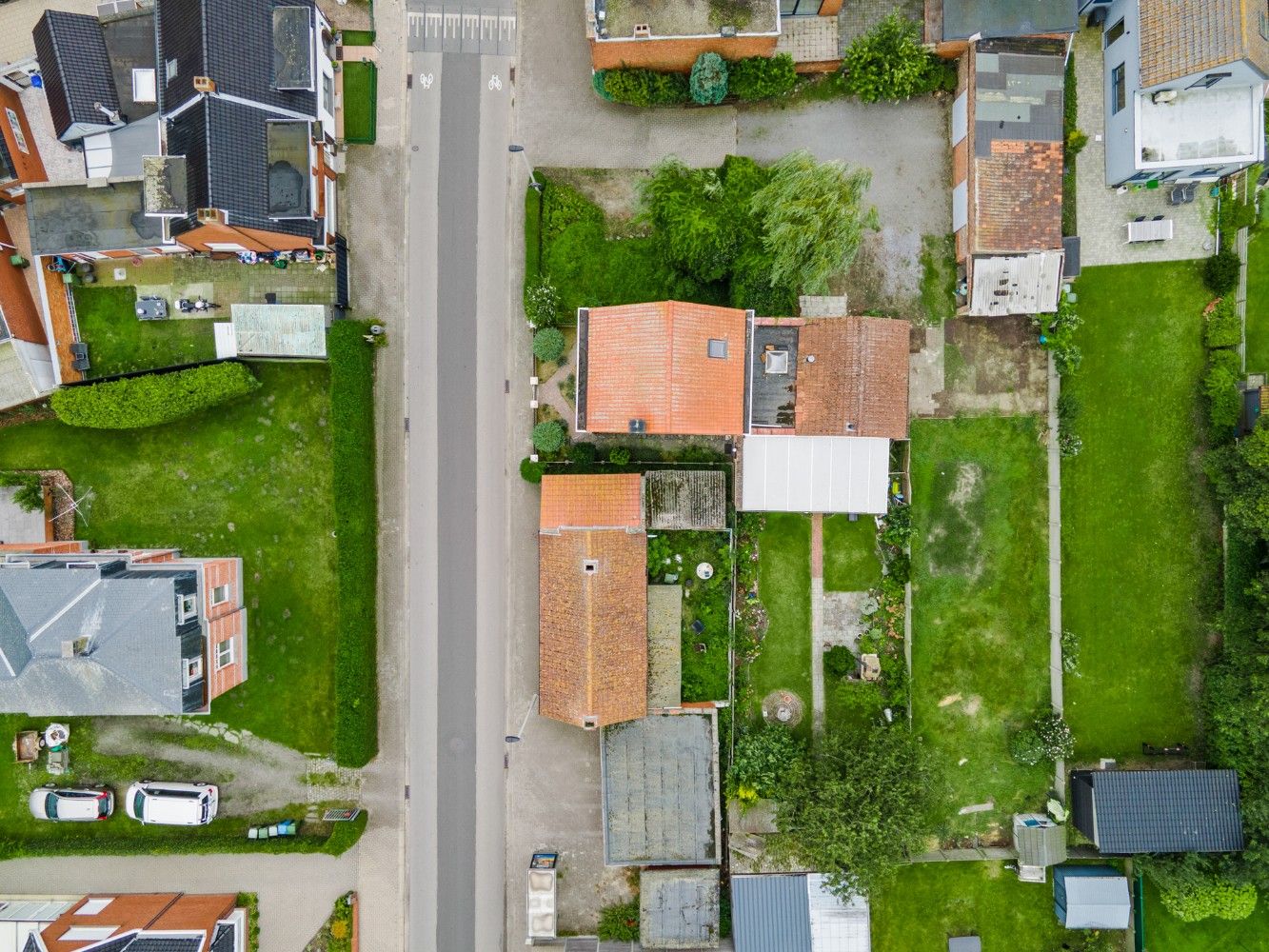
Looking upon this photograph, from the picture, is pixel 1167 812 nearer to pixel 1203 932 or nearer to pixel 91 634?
pixel 1203 932

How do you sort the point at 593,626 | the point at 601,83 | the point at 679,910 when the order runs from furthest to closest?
the point at 601,83 → the point at 679,910 → the point at 593,626

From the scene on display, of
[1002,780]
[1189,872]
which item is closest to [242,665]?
[1002,780]

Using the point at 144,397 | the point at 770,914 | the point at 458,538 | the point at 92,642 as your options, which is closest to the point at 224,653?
the point at 92,642

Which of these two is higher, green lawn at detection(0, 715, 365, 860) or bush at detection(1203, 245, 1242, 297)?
bush at detection(1203, 245, 1242, 297)

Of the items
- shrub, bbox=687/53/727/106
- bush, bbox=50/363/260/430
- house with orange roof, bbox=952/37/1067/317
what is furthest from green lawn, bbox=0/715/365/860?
house with orange roof, bbox=952/37/1067/317

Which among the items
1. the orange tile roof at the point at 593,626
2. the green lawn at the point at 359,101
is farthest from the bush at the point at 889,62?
the orange tile roof at the point at 593,626

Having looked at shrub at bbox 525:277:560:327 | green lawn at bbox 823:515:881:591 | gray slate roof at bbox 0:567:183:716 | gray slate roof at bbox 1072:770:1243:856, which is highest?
shrub at bbox 525:277:560:327

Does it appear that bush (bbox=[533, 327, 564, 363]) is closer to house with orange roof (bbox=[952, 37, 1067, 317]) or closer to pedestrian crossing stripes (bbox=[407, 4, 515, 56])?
pedestrian crossing stripes (bbox=[407, 4, 515, 56])

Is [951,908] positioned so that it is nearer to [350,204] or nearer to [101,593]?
[101,593]
